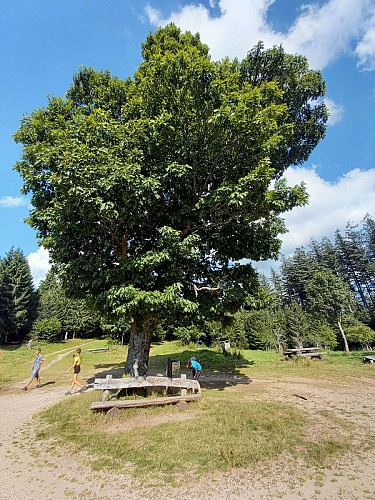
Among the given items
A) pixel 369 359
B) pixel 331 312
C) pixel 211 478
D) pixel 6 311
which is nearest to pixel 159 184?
pixel 211 478

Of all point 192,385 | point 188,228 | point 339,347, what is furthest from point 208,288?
point 339,347

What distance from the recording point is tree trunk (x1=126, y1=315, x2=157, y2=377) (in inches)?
494

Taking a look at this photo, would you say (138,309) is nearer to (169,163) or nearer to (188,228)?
(188,228)

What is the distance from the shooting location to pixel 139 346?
1286 centimetres

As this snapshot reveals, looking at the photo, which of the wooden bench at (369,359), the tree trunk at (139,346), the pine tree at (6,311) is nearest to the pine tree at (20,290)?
the pine tree at (6,311)

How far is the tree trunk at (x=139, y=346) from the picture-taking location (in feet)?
41.2

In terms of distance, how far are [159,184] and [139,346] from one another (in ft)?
24.1

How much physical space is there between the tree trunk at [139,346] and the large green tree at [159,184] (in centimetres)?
5

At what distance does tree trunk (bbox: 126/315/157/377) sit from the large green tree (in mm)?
47

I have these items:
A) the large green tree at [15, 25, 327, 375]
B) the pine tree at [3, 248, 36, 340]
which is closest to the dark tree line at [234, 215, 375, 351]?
the large green tree at [15, 25, 327, 375]

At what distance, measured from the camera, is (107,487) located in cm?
539

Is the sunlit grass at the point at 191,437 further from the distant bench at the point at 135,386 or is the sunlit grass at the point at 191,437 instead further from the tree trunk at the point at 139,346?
the tree trunk at the point at 139,346

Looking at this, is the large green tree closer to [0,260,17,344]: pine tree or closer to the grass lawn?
the grass lawn

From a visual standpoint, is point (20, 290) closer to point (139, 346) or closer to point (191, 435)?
point (139, 346)
